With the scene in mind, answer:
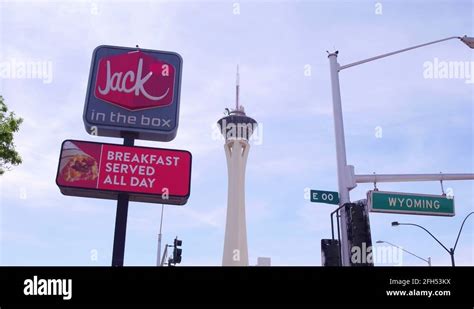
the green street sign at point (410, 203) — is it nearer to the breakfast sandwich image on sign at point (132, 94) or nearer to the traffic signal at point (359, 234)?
the traffic signal at point (359, 234)

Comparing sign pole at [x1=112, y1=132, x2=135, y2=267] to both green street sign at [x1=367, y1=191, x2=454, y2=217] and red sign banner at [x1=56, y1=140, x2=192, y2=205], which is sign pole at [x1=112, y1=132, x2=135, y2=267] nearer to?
red sign banner at [x1=56, y1=140, x2=192, y2=205]

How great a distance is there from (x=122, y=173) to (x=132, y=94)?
2568 mm

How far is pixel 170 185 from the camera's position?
1131 cm

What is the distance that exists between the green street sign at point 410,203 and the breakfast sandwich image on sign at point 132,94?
671cm

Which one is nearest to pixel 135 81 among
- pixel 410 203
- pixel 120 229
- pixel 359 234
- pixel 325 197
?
pixel 120 229

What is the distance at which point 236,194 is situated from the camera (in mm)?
88250

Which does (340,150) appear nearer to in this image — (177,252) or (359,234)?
(359,234)

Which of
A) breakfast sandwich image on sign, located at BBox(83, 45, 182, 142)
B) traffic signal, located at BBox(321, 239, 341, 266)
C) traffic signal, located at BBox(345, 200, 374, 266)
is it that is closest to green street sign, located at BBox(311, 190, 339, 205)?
traffic signal, located at BBox(321, 239, 341, 266)
